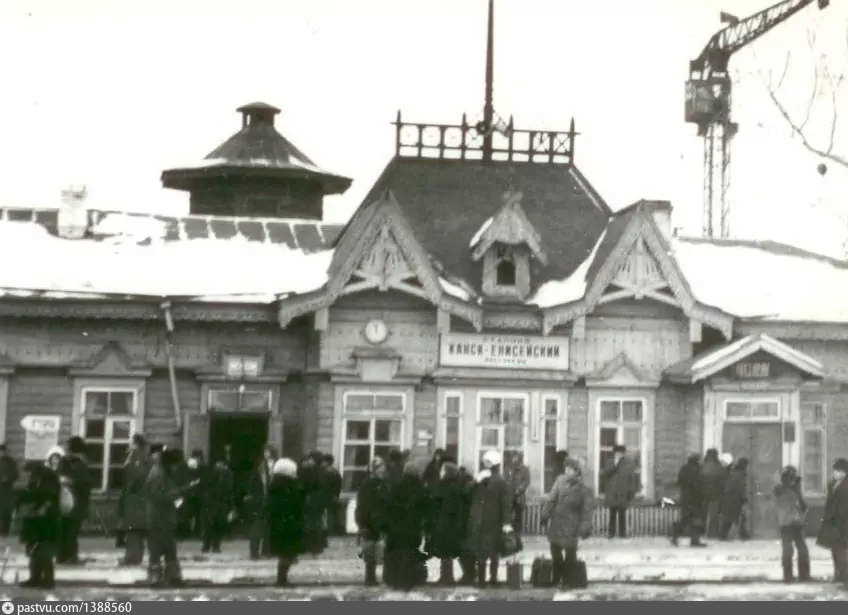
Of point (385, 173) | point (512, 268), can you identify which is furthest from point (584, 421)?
point (385, 173)

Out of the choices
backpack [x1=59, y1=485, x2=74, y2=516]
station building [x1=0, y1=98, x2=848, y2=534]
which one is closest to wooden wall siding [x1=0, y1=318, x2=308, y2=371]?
station building [x1=0, y1=98, x2=848, y2=534]

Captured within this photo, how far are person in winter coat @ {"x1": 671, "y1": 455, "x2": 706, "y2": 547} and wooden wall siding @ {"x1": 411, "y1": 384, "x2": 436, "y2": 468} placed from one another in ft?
11.6

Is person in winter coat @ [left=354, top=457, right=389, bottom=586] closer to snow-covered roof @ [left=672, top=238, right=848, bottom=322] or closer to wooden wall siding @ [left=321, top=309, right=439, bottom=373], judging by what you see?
wooden wall siding @ [left=321, top=309, right=439, bottom=373]

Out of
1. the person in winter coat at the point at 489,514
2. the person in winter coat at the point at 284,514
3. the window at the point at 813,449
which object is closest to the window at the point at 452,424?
the person in winter coat at the point at 489,514

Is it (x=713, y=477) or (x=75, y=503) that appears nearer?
(x=75, y=503)

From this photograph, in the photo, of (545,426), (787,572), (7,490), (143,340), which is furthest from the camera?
(545,426)

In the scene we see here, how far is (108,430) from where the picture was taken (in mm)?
16875

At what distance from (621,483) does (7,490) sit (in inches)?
323

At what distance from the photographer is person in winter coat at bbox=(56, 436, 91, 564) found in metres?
14.1

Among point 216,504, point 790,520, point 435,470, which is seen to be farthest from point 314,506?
point 790,520

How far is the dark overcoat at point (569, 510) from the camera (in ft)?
41.5

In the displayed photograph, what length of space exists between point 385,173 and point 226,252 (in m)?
2.89

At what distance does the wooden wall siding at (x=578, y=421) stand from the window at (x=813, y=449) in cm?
333

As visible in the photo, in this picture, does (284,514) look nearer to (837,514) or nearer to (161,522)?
(161,522)
